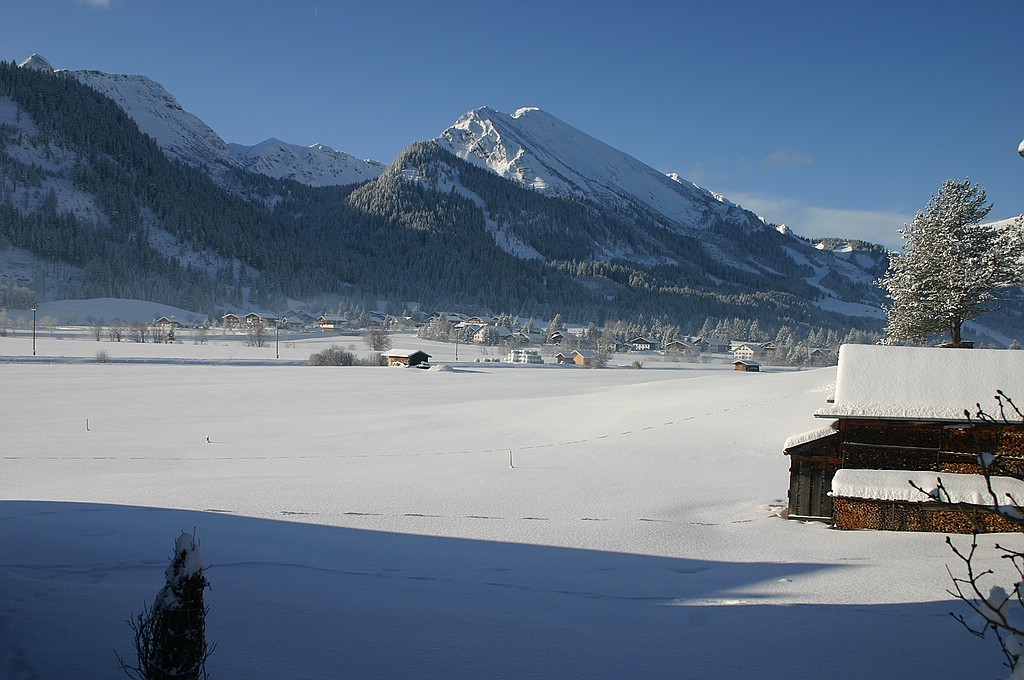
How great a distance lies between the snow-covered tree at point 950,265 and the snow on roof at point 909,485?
21.2 m

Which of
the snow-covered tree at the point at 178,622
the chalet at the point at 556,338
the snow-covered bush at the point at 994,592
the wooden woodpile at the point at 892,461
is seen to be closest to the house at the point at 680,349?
the chalet at the point at 556,338

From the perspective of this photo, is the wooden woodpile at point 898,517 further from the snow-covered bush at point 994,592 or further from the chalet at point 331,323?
the chalet at point 331,323

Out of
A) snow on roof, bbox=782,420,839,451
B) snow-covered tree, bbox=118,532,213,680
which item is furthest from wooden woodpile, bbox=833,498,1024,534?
snow-covered tree, bbox=118,532,213,680

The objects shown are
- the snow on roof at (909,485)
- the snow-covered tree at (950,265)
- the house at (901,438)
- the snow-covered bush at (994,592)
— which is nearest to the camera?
the snow-covered bush at (994,592)

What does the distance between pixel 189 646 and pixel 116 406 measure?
133 feet

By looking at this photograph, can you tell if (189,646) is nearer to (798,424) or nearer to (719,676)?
(719,676)

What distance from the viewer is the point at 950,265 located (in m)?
29.4

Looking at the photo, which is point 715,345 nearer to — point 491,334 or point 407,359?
point 491,334

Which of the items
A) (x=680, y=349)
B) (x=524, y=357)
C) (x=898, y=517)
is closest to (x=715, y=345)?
(x=680, y=349)

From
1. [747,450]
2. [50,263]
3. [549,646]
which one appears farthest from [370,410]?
[50,263]

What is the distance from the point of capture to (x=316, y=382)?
183ft

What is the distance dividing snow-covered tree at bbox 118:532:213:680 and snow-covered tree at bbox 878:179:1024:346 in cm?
3322

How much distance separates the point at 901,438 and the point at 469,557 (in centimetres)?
881

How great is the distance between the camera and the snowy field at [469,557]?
5582 millimetres
